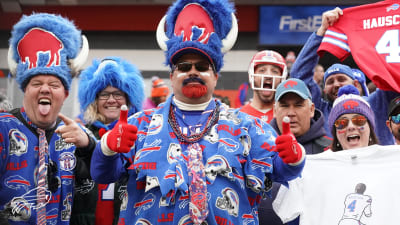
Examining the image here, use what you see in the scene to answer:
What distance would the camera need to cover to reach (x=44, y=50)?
9.95 ft

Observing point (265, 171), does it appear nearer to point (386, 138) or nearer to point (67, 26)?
point (67, 26)

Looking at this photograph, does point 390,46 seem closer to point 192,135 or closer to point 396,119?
point 396,119

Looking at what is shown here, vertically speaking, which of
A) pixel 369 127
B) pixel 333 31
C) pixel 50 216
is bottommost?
pixel 50 216

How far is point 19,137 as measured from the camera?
9.61ft

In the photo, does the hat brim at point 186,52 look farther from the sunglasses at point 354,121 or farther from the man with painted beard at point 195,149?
the sunglasses at point 354,121

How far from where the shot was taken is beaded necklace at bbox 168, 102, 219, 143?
2.74 meters

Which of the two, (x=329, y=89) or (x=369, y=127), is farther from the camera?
(x=329, y=89)

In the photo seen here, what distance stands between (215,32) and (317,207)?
1.39m

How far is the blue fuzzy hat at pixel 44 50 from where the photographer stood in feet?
→ 9.86

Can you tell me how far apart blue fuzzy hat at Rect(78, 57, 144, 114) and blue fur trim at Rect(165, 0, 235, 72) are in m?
1.14

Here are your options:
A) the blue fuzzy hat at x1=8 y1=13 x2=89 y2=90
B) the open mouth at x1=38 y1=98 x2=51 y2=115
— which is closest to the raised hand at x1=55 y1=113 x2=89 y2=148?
the open mouth at x1=38 y1=98 x2=51 y2=115

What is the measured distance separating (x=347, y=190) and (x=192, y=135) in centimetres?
126

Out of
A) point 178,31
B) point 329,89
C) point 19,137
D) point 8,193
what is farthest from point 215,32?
point 329,89

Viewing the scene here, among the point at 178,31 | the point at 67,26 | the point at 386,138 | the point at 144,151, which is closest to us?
the point at 144,151
